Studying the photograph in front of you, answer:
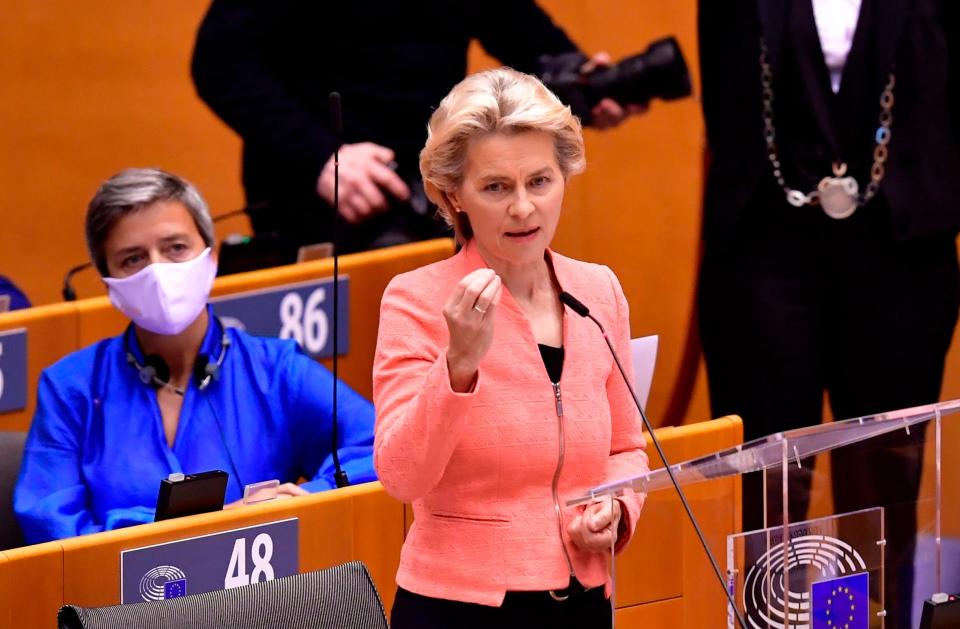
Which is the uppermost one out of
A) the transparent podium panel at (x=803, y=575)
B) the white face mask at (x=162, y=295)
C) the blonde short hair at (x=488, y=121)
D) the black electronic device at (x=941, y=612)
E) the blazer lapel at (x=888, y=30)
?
the blazer lapel at (x=888, y=30)

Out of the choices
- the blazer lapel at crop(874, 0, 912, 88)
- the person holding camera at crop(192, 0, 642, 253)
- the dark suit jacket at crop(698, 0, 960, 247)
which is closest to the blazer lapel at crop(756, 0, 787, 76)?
the dark suit jacket at crop(698, 0, 960, 247)

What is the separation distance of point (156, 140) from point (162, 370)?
99.0 inches

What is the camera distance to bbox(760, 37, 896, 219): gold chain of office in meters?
3.75

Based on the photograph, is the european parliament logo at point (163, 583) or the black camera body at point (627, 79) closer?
the european parliament logo at point (163, 583)

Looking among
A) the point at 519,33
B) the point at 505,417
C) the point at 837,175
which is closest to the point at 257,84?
the point at 519,33

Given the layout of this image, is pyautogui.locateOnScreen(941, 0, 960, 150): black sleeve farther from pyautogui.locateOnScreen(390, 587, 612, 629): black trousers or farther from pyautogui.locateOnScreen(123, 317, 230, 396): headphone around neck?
pyautogui.locateOnScreen(390, 587, 612, 629): black trousers

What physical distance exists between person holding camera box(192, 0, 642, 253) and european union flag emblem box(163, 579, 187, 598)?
5.27 feet

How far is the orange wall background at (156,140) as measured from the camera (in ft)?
18.6

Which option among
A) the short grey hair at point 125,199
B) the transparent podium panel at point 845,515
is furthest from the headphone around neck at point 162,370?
the transparent podium panel at point 845,515

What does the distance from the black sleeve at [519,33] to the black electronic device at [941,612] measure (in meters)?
2.65

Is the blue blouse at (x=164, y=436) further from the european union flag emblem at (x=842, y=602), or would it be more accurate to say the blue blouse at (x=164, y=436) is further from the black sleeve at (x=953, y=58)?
the black sleeve at (x=953, y=58)

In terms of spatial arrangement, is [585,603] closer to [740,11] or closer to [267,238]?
[740,11]

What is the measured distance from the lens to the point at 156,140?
584cm

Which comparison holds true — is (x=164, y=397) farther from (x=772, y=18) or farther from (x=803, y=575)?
(x=803, y=575)
